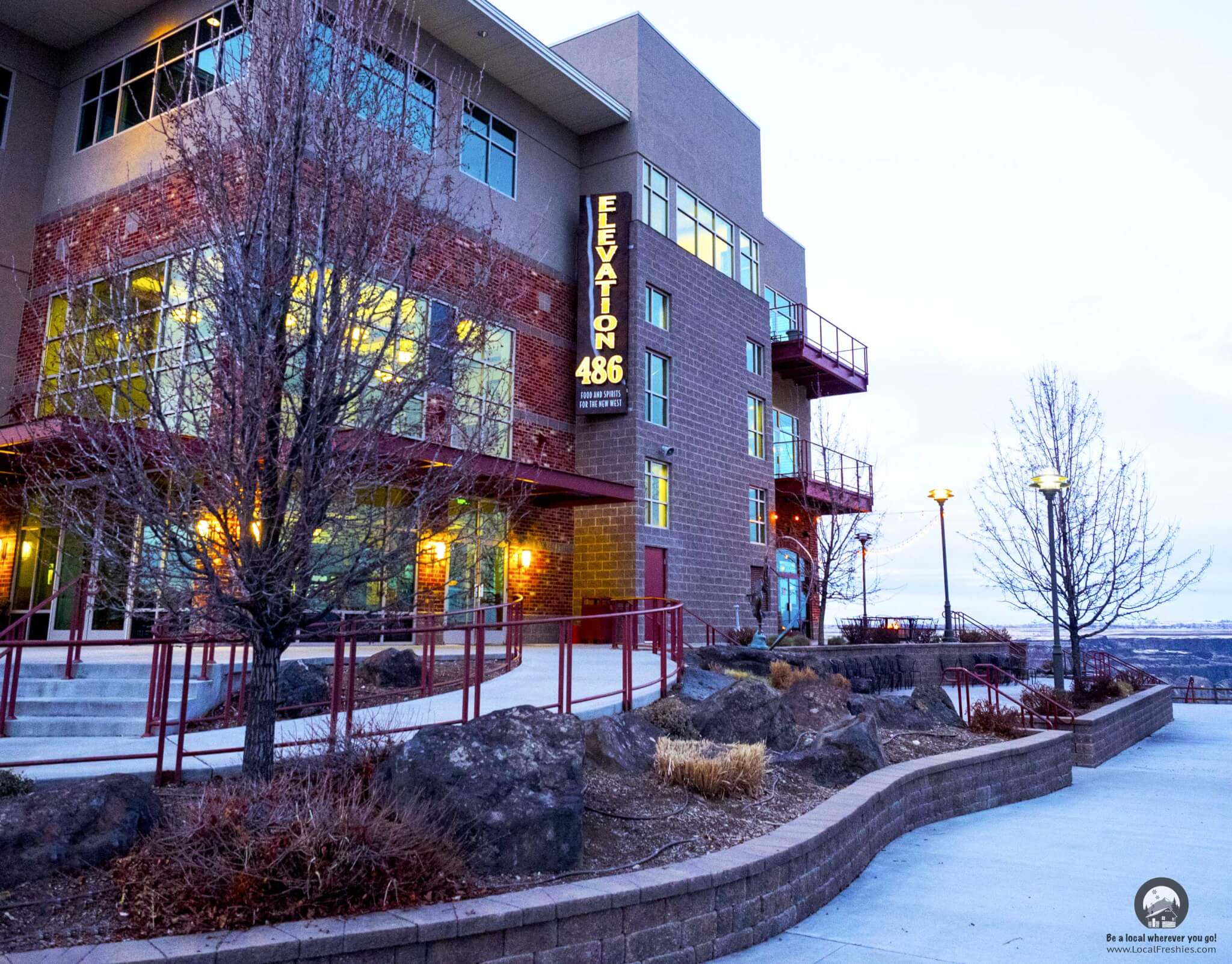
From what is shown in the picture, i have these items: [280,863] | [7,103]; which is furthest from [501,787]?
Result: [7,103]

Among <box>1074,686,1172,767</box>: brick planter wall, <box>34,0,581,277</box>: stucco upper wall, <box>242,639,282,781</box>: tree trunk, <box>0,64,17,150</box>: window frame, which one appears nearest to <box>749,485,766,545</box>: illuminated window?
<box>34,0,581,277</box>: stucco upper wall

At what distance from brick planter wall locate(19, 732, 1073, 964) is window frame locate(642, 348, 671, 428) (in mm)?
14485

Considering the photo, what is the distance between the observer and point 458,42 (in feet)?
62.5

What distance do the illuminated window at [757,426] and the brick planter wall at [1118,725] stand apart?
11295 millimetres

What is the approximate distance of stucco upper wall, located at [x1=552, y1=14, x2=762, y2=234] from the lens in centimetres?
2258

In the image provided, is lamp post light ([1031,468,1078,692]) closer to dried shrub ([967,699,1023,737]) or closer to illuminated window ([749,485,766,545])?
dried shrub ([967,699,1023,737])

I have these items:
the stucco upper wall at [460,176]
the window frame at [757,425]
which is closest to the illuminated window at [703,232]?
the stucco upper wall at [460,176]

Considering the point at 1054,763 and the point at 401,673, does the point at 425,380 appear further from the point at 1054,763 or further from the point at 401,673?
the point at 1054,763

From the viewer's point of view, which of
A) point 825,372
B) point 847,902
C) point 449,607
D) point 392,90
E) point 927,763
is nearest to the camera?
point 847,902

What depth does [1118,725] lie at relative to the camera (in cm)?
1523

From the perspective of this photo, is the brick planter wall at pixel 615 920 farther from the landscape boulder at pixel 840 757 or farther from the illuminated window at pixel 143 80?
the illuminated window at pixel 143 80

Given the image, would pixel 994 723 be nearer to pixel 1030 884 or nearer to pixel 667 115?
pixel 1030 884

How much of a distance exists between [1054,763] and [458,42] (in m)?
17.1

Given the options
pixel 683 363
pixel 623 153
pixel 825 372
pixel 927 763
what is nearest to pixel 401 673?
pixel 927 763
